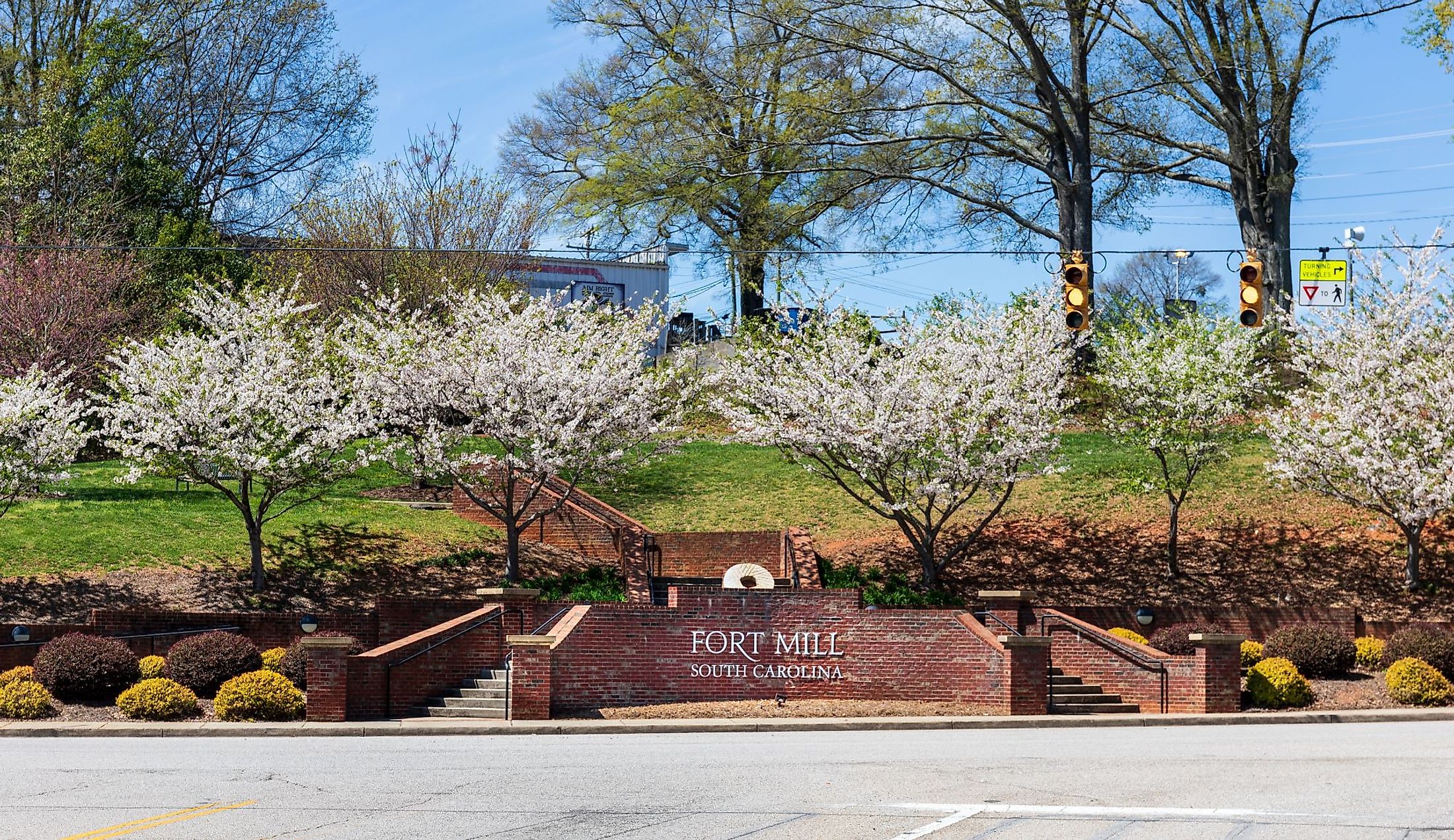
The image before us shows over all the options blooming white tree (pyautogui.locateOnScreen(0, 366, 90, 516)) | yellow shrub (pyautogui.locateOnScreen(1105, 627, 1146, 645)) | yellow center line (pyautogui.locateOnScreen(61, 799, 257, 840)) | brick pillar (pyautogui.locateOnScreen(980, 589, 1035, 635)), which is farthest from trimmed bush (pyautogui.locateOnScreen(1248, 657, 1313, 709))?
blooming white tree (pyautogui.locateOnScreen(0, 366, 90, 516))

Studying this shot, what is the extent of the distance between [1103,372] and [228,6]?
38.1 metres

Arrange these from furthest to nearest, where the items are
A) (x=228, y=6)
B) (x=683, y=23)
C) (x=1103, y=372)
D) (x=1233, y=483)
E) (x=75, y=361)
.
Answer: (x=228, y=6)
(x=683, y=23)
(x=75, y=361)
(x=1233, y=483)
(x=1103, y=372)

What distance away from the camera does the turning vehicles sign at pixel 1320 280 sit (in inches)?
1800

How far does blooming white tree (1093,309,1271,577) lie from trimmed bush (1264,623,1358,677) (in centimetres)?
713

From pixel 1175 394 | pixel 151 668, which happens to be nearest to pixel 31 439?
pixel 151 668

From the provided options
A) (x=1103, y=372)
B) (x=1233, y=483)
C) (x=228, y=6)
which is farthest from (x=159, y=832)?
(x=228, y=6)

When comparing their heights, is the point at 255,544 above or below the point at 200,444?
below

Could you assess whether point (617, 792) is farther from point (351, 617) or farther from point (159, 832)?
point (351, 617)

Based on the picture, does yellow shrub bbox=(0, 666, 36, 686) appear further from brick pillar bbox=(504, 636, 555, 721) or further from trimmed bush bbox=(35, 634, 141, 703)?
brick pillar bbox=(504, 636, 555, 721)

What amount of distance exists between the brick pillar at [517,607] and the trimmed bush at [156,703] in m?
4.88

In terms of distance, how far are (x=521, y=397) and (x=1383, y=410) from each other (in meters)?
18.3

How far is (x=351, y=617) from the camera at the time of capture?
25891 millimetres

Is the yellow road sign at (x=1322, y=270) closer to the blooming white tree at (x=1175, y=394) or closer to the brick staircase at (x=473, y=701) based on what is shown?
the blooming white tree at (x=1175, y=394)

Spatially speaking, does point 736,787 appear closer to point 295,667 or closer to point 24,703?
point 295,667
